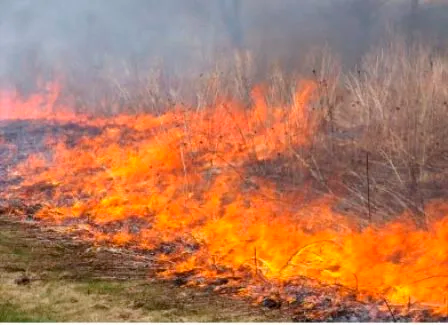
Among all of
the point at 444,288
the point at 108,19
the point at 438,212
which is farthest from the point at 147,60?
the point at 444,288

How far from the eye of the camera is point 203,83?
515 inches

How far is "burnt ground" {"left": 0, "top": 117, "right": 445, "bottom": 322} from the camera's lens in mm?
6809

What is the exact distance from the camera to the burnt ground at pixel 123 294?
6.81 meters

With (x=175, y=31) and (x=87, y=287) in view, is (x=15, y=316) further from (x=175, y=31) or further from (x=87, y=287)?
(x=175, y=31)

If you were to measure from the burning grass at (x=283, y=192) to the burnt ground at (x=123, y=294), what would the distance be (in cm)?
9

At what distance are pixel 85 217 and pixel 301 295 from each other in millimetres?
4863

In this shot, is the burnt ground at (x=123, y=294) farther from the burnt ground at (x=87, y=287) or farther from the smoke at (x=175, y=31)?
the smoke at (x=175, y=31)

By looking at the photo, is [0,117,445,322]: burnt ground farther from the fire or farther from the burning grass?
the fire

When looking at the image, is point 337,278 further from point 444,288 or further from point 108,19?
point 108,19

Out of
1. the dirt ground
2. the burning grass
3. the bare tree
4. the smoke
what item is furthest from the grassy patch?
the bare tree

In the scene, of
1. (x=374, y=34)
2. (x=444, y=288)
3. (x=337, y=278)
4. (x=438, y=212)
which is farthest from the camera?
(x=374, y=34)

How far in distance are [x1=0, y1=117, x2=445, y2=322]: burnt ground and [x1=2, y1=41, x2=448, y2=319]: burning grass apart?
0.09 m

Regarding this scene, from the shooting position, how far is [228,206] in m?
9.87

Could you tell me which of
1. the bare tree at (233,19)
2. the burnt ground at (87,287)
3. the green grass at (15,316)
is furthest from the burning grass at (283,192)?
the bare tree at (233,19)
